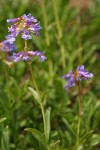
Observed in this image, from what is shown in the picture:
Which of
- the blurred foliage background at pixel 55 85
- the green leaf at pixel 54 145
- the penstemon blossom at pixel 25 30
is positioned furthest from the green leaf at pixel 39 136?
the penstemon blossom at pixel 25 30

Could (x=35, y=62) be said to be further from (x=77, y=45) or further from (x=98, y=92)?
(x=98, y=92)

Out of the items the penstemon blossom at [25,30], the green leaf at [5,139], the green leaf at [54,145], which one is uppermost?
the penstemon blossom at [25,30]

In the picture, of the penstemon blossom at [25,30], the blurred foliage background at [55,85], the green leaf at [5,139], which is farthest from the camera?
the blurred foliage background at [55,85]

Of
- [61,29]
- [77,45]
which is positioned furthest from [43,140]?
[77,45]

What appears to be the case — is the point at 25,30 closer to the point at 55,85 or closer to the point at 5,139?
the point at 5,139

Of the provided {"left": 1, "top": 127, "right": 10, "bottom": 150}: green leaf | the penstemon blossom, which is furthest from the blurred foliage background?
the penstemon blossom

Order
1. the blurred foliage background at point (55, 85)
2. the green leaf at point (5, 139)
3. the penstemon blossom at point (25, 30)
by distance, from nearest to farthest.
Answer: the penstemon blossom at point (25, 30) → the green leaf at point (5, 139) → the blurred foliage background at point (55, 85)

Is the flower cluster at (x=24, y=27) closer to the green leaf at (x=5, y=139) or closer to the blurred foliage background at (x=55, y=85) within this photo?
the blurred foliage background at (x=55, y=85)

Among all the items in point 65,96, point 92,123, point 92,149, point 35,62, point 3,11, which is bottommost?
point 92,149
